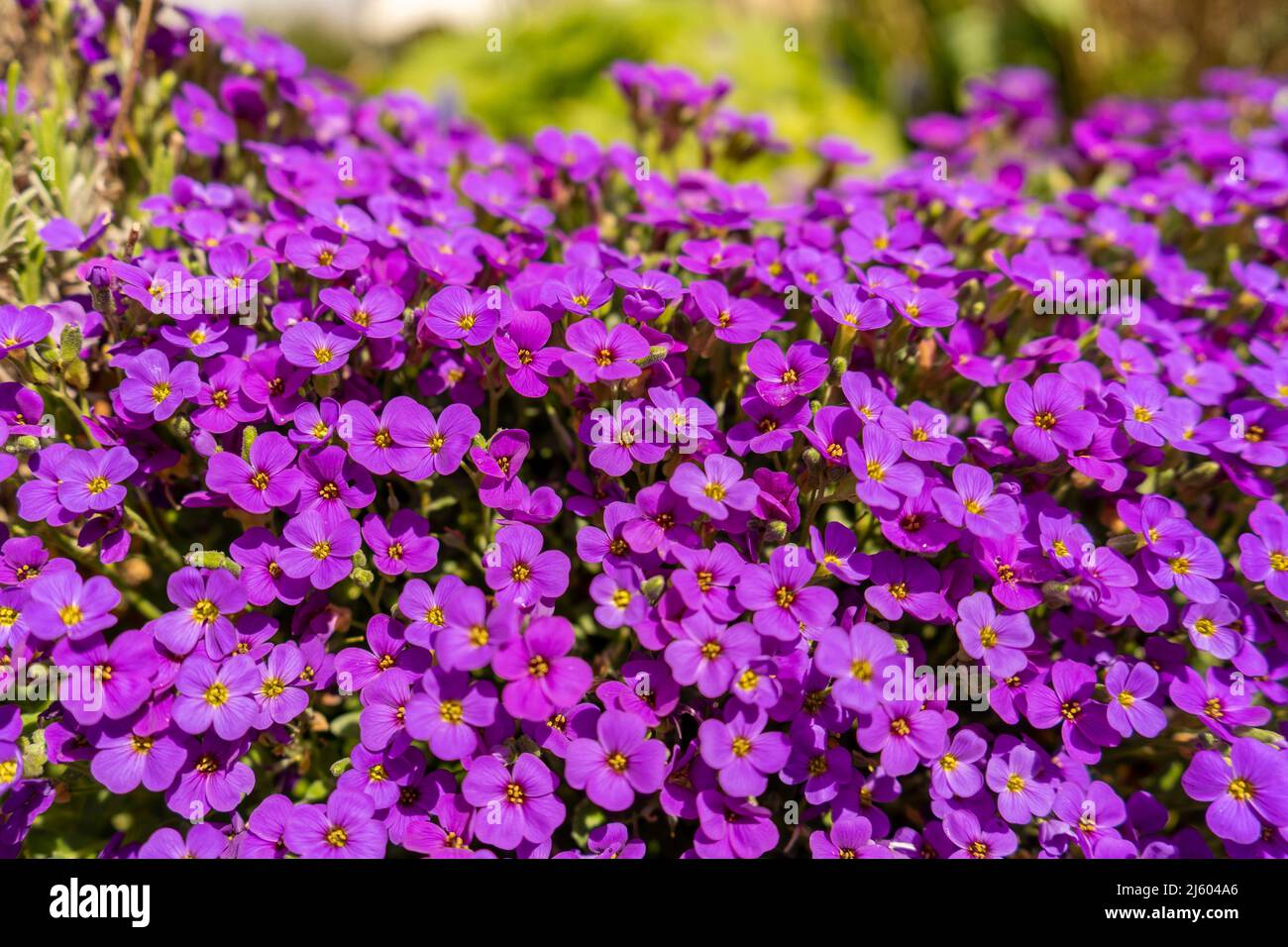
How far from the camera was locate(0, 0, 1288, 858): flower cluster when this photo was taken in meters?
1.65

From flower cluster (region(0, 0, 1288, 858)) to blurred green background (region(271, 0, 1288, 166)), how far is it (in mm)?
3607

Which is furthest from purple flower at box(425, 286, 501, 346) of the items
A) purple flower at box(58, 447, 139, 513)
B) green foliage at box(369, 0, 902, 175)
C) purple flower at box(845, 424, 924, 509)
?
green foliage at box(369, 0, 902, 175)

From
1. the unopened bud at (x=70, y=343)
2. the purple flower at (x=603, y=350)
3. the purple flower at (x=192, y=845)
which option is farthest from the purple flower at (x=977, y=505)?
the unopened bud at (x=70, y=343)

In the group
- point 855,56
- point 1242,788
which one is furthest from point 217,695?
point 855,56

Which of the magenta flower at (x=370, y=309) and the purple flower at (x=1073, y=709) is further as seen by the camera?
the magenta flower at (x=370, y=309)

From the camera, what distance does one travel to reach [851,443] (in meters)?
1.77

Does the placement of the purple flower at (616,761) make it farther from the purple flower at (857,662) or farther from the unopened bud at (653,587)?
the purple flower at (857,662)

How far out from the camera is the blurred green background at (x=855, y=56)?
19.3ft

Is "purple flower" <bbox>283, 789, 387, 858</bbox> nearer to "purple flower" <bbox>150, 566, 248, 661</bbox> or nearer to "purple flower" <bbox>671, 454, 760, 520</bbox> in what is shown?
"purple flower" <bbox>150, 566, 248, 661</bbox>

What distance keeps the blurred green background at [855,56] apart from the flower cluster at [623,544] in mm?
3607
